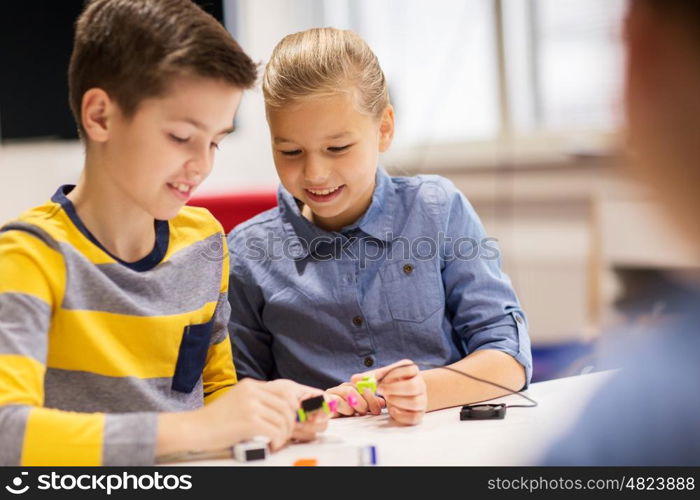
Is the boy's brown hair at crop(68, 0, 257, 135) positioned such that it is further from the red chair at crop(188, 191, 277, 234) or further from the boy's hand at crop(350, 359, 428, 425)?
the red chair at crop(188, 191, 277, 234)

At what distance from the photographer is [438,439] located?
890 millimetres

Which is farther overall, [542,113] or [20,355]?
[542,113]

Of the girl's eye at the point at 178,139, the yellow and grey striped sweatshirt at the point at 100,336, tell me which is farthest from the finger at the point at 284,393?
the girl's eye at the point at 178,139

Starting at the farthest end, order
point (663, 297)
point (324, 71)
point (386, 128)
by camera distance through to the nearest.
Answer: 1. point (386, 128)
2. point (324, 71)
3. point (663, 297)

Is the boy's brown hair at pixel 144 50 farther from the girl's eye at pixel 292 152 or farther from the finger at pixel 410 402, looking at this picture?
the finger at pixel 410 402

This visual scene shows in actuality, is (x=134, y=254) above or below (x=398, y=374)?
above

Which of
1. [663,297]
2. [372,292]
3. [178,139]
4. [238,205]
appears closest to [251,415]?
[178,139]

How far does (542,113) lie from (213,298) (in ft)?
7.08

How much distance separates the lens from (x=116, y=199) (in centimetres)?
94

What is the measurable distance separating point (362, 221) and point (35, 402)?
604 millimetres

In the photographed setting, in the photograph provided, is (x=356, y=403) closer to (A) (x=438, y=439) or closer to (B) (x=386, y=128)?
(A) (x=438, y=439)
